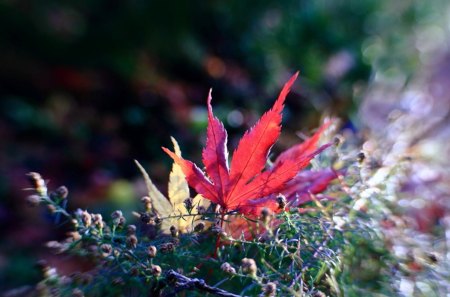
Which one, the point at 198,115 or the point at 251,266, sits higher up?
the point at 198,115

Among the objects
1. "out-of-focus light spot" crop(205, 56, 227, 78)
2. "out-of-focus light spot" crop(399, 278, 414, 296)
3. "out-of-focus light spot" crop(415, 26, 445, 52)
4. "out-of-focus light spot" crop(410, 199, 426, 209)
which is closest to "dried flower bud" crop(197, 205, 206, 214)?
"out-of-focus light spot" crop(399, 278, 414, 296)

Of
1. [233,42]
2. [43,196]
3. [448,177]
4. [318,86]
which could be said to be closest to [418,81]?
[318,86]

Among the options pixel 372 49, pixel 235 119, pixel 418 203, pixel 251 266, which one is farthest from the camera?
pixel 372 49

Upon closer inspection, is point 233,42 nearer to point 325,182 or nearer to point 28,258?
point 28,258

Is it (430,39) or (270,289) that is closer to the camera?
(270,289)

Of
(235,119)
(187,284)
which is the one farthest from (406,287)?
(235,119)

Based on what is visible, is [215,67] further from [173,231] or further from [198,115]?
[173,231]

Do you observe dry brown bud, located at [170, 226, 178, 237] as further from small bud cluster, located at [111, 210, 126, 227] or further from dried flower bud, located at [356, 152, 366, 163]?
dried flower bud, located at [356, 152, 366, 163]

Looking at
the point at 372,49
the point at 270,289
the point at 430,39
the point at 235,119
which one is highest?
the point at 430,39
